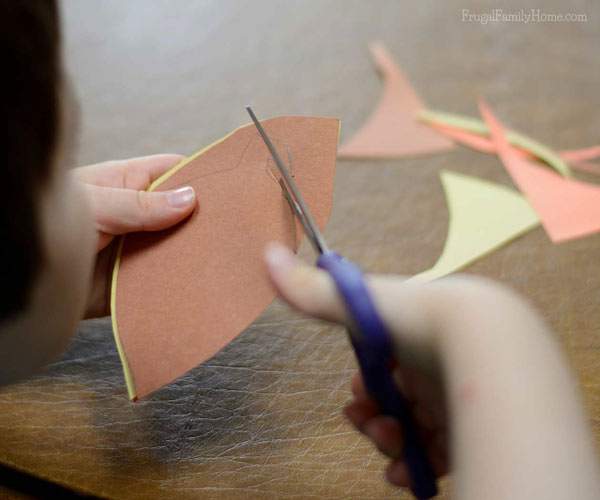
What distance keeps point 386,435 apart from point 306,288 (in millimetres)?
103

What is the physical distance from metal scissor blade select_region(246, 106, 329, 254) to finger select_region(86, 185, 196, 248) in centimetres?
6

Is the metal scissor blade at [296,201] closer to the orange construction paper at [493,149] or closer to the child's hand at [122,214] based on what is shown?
the child's hand at [122,214]

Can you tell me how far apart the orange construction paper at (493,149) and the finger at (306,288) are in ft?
1.10

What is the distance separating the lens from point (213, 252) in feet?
1.44

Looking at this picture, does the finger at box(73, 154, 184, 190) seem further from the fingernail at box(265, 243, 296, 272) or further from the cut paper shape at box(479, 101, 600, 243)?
the cut paper shape at box(479, 101, 600, 243)

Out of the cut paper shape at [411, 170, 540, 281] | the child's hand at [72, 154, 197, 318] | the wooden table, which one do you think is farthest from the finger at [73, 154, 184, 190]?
the cut paper shape at [411, 170, 540, 281]

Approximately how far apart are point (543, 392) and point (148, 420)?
0.85 feet

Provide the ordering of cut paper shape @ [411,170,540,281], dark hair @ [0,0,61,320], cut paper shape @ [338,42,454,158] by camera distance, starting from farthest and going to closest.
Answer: cut paper shape @ [338,42,454,158] → cut paper shape @ [411,170,540,281] → dark hair @ [0,0,61,320]

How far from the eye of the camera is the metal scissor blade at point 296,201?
0.41m

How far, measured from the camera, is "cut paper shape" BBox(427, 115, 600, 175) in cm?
63

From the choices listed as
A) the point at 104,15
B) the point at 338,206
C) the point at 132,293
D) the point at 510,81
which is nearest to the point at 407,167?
the point at 338,206

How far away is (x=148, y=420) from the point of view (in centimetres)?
45

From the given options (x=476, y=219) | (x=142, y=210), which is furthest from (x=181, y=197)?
(x=476, y=219)

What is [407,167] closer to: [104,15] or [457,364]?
[457,364]
